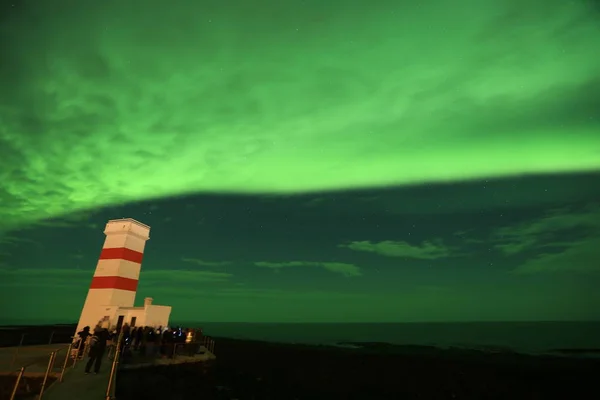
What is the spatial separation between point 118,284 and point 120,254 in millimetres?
1627

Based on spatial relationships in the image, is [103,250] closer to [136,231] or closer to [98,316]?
[136,231]

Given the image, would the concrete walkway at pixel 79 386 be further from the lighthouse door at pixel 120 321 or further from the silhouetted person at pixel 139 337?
the lighthouse door at pixel 120 321

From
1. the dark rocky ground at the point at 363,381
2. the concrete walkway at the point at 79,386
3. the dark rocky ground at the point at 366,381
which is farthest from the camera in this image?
the dark rocky ground at the point at 366,381

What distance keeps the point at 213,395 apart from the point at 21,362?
25.2ft

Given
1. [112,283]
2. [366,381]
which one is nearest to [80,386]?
[112,283]

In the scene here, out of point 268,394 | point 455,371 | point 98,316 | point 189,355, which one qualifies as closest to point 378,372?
point 455,371

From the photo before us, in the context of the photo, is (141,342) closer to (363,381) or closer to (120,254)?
(120,254)

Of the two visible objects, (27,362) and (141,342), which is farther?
(141,342)

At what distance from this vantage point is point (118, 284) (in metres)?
17.8

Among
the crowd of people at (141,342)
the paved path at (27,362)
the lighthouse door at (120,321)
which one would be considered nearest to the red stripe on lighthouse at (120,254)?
the lighthouse door at (120,321)

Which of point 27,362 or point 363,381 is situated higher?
point 27,362

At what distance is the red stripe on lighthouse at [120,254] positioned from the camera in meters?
18.1

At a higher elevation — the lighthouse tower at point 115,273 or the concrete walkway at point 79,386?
the lighthouse tower at point 115,273

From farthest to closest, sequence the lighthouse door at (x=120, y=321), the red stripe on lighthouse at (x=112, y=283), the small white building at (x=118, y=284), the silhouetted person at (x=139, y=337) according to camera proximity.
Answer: the red stripe on lighthouse at (x=112, y=283)
the small white building at (x=118, y=284)
the lighthouse door at (x=120, y=321)
the silhouetted person at (x=139, y=337)
